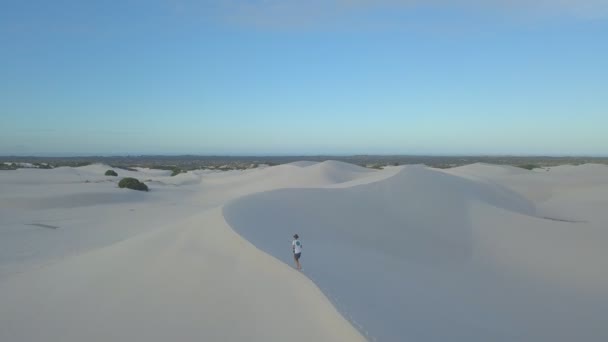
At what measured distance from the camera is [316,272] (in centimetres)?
906

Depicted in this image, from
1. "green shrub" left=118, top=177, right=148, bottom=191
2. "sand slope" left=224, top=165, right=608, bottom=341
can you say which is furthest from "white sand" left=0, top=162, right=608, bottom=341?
"green shrub" left=118, top=177, right=148, bottom=191

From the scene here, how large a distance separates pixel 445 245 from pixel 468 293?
4.83 meters

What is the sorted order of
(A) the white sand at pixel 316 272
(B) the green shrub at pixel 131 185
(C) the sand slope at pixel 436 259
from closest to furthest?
(A) the white sand at pixel 316 272, (C) the sand slope at pixel 436 259, (B) the green shrub at pixel 131 185

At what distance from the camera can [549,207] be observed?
29.4 m

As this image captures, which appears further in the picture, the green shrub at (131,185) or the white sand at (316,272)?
the green shrub at (131,185)

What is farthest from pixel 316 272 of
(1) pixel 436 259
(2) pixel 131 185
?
(2) pixel 131 185

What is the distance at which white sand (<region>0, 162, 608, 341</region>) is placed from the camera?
684cm

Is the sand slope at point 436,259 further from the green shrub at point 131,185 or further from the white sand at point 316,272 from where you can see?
the green shrub at point 131,185

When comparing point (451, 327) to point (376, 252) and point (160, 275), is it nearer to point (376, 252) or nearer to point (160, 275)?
point (376, 252)

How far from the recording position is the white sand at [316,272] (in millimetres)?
6840

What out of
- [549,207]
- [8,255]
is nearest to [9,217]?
[8,255]

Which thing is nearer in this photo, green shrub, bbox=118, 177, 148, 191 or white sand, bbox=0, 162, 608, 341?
white sand, bbox=0, 162, 608, 341

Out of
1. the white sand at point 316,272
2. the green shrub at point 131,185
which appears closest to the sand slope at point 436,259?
the white sand at point 316,272

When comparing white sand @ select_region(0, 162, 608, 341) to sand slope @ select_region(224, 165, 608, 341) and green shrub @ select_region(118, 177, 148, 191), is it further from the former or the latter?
green shrub @ select_region(118, 177, 148, 191)
